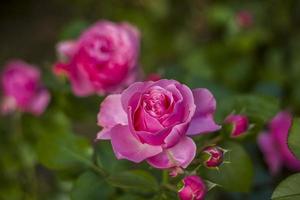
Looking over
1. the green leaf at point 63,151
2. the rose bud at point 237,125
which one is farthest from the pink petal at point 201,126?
the green leaf at point 63,151

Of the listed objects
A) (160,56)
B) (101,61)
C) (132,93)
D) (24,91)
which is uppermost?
(132,93)

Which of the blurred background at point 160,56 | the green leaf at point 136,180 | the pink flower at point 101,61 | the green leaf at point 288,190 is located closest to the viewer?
the green leaf at point 288,190

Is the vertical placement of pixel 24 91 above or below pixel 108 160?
below

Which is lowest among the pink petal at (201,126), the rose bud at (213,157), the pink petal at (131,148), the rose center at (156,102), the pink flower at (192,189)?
the pink flower at (192,189)

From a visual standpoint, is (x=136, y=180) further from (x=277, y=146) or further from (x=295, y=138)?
(x=277, y=146)

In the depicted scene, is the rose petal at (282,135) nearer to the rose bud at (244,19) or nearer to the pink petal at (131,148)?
the pink petal at (131,148)

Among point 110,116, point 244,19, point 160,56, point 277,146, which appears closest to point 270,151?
point 277,146

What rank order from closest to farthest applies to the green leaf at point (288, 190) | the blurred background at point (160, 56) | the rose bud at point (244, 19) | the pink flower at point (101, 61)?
1. the green leaf at point (288, 190)
2. the pink flower at point (101, 61)
3. the blurred background at point (160, 56)
4. the rose bud at point (244, 19)
